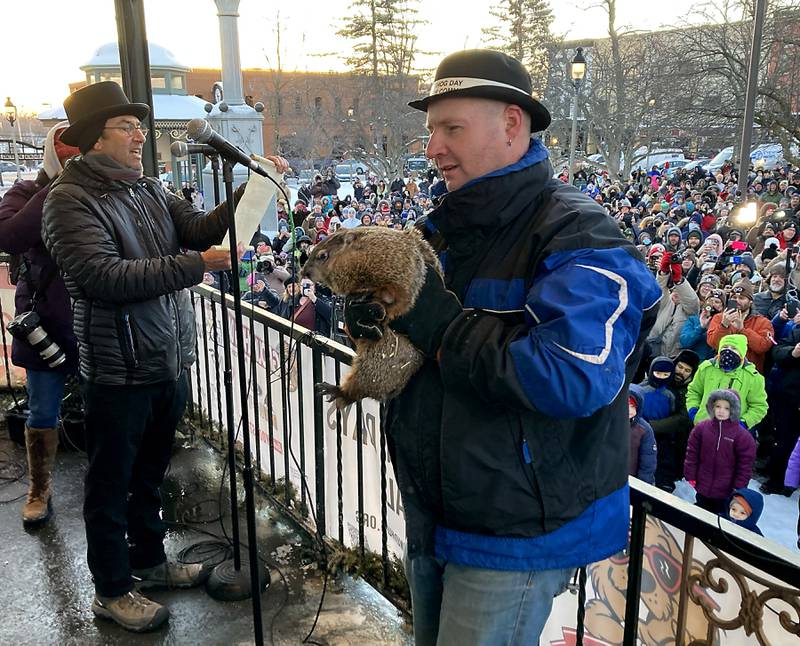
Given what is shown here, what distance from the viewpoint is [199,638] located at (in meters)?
3.09

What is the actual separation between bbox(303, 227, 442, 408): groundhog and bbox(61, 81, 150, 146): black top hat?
156 cm

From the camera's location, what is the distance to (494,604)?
1717 mm

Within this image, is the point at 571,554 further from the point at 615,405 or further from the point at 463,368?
the point at 463,368

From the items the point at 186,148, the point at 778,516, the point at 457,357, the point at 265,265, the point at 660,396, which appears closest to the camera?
the point at 457,357

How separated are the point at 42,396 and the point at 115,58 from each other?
34762mm

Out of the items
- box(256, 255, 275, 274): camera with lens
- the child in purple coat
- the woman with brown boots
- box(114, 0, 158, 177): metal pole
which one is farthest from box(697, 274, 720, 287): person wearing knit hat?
the woman with brown boots

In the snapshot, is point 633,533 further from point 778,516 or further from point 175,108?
point 175,108

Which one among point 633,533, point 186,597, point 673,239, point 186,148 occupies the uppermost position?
point 186,148

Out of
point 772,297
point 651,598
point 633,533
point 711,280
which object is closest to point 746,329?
point 711,280

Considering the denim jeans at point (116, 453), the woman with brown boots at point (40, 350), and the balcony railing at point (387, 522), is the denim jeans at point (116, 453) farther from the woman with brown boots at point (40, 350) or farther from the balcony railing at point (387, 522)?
the woman with brown boots at point (40, 350)

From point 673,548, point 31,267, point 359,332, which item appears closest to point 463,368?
point 359,332

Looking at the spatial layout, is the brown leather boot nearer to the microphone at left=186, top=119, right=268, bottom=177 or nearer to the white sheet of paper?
the white sheet of paper

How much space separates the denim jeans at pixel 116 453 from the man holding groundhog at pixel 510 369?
62.0 inches

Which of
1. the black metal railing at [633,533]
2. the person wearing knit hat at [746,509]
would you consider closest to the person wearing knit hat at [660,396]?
the person wearing knit hat at [746,509]
